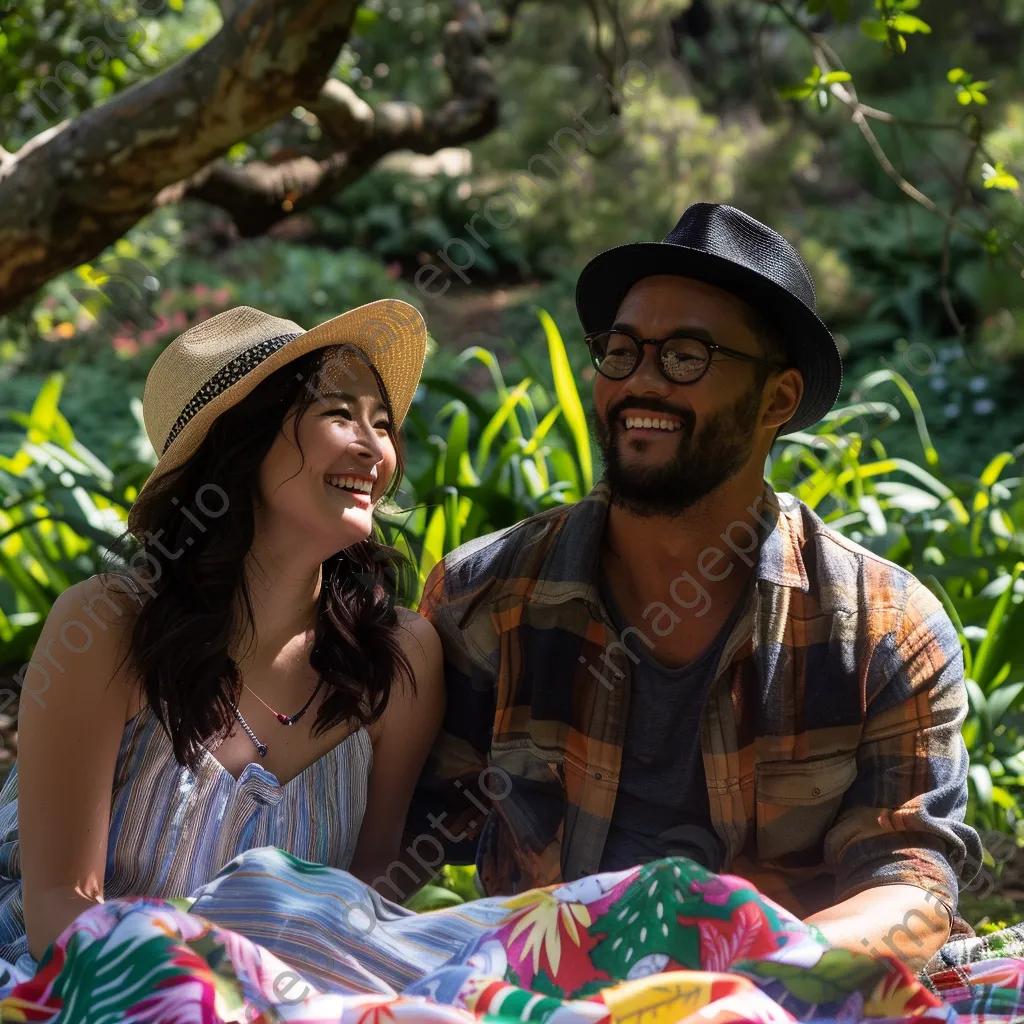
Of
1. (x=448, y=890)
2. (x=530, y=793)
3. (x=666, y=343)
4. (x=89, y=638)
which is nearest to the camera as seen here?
(x=89, y=638)

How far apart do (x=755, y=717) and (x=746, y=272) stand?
29.7 inches

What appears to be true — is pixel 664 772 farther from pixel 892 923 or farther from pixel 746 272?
pixel 746 272

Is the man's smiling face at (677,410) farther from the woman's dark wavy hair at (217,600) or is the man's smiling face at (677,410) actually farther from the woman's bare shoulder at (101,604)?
the woman's bare shoulder at (101,604)

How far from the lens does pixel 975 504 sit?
423 cm

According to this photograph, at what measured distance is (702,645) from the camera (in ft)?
7.82

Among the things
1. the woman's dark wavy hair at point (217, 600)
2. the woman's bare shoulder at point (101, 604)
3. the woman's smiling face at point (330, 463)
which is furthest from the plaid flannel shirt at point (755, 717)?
the woman's bare shoulder at point (101, 604)

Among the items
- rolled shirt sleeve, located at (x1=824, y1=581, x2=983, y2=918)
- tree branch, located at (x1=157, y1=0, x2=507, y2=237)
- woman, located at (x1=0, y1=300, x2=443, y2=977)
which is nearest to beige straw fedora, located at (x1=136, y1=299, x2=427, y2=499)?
woman, located at (x1=0, y1=300, x2=443, y2=977)

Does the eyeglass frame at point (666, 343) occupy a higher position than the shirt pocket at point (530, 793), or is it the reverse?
the eyeglass frame at point (666, 343)

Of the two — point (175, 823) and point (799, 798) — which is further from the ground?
point (799, 798)

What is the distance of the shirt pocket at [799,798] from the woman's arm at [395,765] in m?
0.60

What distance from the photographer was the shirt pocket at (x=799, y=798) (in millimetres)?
2268

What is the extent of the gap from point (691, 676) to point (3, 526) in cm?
297

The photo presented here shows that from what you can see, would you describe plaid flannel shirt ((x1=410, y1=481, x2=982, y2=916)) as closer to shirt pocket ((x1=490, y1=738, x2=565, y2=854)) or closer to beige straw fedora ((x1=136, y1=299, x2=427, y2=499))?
shirt pocket ((x1=490, y1=738, x2=565, y2=854))

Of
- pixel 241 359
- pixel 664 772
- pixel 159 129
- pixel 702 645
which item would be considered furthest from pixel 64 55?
pixel 664 772
